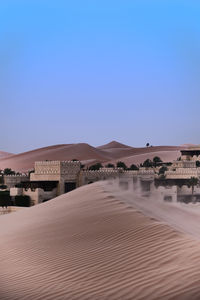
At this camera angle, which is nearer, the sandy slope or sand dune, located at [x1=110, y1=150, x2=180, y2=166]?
the sandy slope

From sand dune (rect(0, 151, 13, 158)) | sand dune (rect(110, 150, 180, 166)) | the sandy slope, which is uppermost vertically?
sand dune (rect(0, 151, 13, 158))

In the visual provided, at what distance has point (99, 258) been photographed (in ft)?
46.5

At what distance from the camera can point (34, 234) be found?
18.4 meters

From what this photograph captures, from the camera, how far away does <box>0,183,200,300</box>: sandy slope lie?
37.8ft

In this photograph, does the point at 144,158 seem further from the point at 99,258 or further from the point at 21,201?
the point at 99,258

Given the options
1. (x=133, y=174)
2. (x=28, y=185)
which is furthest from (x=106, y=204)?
(x=133, y=174)

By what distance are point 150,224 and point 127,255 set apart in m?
2.18

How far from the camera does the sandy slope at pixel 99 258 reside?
11.5 metres

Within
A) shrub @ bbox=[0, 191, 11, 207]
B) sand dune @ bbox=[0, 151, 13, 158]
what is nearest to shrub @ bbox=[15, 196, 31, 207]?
shrub @ bbox=[0, 191, 11, 207]

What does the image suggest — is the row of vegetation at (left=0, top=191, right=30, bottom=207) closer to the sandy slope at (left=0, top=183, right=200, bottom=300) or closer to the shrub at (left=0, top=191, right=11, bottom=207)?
the shrub at (left=0, top=191, right=11, bottom=207)

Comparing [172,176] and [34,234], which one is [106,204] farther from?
[172,176]

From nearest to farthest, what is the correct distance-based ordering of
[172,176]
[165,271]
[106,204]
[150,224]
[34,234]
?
[165,271] < [150,224] < [34,234] < [106,204] < [172,176]

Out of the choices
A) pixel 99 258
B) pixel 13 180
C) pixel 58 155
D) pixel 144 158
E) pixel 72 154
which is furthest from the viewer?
pixel 72 154

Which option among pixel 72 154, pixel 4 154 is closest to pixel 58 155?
pixel 72 154
